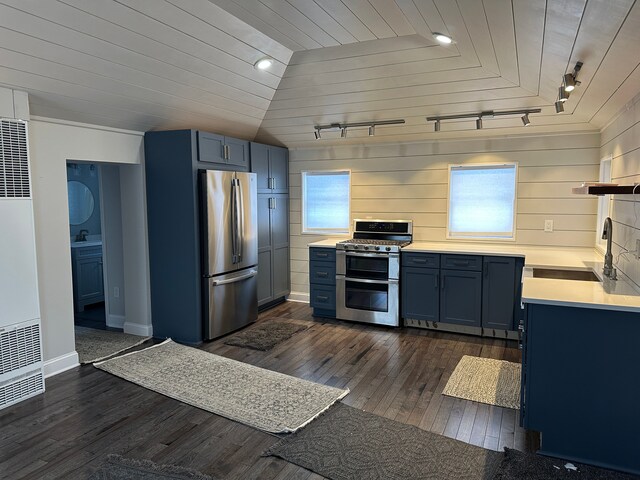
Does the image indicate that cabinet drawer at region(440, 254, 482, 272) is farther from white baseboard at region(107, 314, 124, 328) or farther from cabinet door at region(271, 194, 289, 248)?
white baseboard at region(107, 314, 124, 328)

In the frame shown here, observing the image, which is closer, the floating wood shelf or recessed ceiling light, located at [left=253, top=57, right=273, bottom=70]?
the floating wood shelf

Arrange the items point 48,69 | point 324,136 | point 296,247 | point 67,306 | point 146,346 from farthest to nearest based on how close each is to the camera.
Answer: point 296,247 < point 324,136 < point 146,346 < point 67,306 < point 48,69

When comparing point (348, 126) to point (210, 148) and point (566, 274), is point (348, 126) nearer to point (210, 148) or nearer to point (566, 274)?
point (210, 148)

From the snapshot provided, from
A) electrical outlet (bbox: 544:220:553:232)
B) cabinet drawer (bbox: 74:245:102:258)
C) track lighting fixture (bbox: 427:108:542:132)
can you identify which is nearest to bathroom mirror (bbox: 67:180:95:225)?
cabinet drawer (bbox: 74:245:102:258)

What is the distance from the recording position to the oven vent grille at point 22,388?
10.2 ft

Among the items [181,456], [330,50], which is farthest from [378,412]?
[330,50]

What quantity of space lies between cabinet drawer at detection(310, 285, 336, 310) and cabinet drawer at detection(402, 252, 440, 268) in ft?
3.15

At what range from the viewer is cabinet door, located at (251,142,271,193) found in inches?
205

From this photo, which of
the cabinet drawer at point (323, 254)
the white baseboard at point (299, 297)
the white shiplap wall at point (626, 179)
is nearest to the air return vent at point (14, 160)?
the cabinet drawer at point (323, 254)

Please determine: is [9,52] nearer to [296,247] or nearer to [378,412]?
[378,412]

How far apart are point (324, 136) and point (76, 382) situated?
3.62 m

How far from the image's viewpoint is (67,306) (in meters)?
3.83

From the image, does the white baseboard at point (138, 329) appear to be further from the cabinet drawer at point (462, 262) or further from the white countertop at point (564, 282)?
the cabinet drawer at point (462, 262)

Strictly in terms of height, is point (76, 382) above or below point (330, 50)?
below
